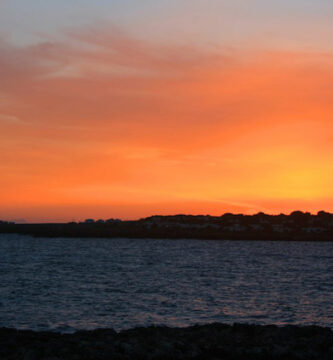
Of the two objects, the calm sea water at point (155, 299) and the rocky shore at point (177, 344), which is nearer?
the rocky shore at point (177, 344)

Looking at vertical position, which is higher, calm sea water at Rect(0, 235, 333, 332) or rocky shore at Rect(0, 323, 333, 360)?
rocky shore at Rect(0, 323, 333, 360)

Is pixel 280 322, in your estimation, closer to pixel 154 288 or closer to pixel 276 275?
pixel 154 288

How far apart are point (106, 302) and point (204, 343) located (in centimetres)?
1883

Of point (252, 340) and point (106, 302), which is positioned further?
point (106, 302)

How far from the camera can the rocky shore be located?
A: 19266mm

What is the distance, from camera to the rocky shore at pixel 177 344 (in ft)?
63.2

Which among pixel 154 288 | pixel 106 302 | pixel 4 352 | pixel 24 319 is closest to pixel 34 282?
pixel 154 288

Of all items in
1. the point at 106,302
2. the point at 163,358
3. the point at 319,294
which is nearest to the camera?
the point at 163,358

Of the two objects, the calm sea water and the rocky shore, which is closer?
the rocky shore

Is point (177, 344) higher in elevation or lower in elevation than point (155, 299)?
higher

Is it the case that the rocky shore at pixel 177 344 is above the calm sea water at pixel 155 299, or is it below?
above

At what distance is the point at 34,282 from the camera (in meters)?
51.6

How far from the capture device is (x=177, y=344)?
20.4m

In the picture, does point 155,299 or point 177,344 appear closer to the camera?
point 177,344
